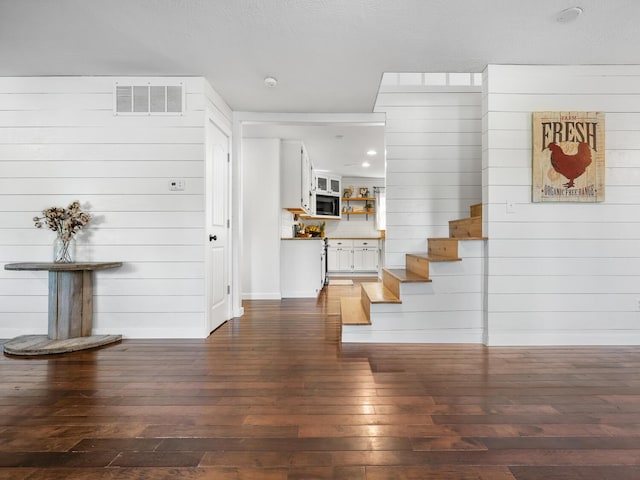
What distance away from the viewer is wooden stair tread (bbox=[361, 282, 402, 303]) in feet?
10.5

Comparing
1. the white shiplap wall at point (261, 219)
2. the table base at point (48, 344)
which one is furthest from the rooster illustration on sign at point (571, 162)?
the table base at point (48, 344)

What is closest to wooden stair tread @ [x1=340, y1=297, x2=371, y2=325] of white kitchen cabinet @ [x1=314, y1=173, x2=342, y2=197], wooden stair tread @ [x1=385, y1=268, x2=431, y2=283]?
wooden stair tread @ [x1=385, y1=268, x2=431, y2=283]

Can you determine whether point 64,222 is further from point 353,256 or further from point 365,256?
point 365,256

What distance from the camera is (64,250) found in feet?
10.5

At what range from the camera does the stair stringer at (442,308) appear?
10.4ft

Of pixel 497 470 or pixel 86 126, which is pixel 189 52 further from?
pixel 497 470

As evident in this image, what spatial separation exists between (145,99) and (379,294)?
291cm

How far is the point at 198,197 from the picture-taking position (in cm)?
337

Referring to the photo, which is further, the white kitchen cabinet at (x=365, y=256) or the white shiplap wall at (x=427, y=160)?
the white kitchen cabinet at (x=365, y=256)

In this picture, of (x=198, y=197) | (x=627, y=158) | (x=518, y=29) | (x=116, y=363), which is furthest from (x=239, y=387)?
(x=627, y=158)

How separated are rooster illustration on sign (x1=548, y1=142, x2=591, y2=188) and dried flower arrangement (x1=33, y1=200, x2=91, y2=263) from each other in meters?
4.22

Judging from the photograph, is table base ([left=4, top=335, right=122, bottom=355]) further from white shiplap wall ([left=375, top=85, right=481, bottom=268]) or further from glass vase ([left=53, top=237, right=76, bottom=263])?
white shiplap wall ([left=375, top=85, right=481, bottom=268])

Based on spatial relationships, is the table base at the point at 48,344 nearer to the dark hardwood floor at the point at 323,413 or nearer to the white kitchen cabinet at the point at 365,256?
the dark hardwood floor at the point at 323,413

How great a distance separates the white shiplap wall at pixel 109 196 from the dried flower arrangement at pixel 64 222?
12cm
